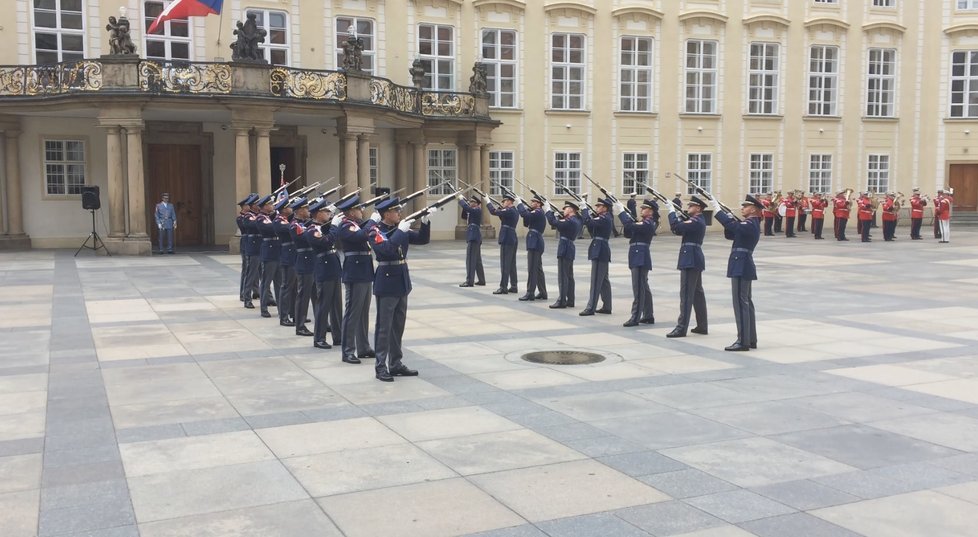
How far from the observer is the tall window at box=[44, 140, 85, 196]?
91.0 feet

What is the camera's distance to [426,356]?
1075cm

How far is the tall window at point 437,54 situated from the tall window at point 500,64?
4.31ft

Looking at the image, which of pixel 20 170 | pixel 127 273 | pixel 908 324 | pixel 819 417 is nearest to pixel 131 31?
pixel 20 170

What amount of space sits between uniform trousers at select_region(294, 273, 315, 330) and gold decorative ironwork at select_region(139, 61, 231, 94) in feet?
47.1

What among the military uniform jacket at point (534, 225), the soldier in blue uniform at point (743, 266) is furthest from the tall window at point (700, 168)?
the soldier in blue uniform at point (743, 266)

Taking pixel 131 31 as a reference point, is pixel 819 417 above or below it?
below

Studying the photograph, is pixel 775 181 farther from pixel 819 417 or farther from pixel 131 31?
pixel 819 417

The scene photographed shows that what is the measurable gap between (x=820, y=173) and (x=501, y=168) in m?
14.6

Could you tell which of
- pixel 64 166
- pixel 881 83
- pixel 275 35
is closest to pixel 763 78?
pixel 881 83

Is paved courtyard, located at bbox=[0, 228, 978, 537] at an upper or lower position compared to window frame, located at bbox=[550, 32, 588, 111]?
lower

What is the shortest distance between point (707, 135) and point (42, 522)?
34152mm

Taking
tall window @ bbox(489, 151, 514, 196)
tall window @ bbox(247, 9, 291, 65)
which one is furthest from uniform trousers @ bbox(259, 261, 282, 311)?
tall window @ bbox(489, 151, 514, 196)

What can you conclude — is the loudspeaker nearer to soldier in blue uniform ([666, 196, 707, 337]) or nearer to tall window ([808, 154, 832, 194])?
soldier in blue uniform ([666, 196, 707, 337])

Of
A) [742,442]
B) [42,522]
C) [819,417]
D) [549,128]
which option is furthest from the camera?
[549,128]
